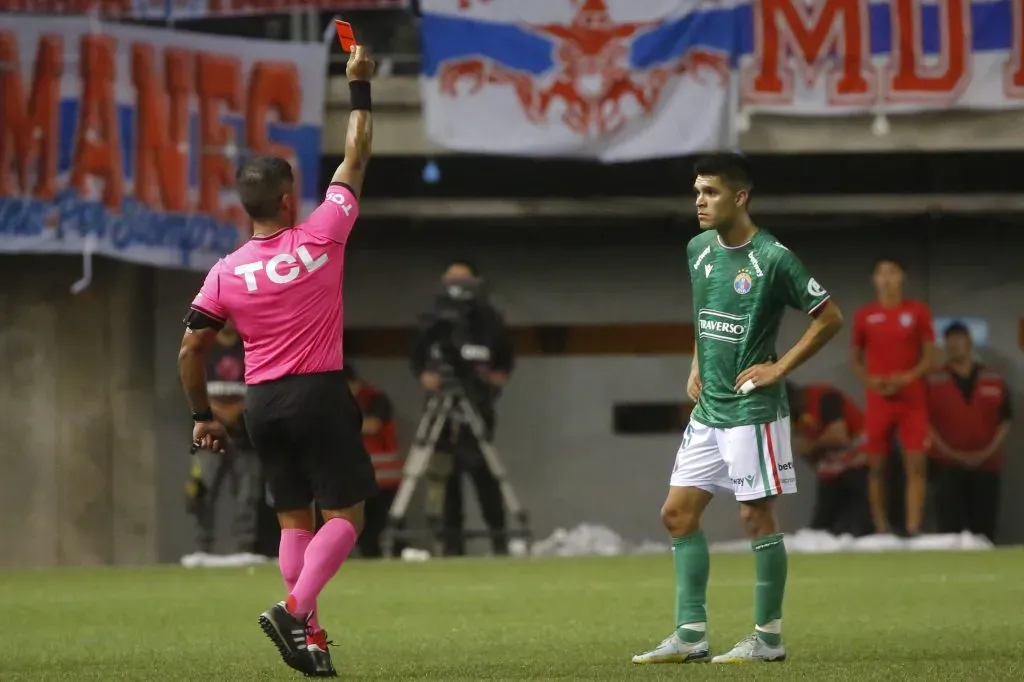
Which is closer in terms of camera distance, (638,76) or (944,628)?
(944,628)

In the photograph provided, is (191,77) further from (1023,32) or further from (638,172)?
(1023,32)

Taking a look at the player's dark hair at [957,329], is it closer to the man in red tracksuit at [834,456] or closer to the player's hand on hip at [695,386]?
the man in red tracksuit at [834,456]

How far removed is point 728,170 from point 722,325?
1.97ft

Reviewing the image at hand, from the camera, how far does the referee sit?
7148 millimetres

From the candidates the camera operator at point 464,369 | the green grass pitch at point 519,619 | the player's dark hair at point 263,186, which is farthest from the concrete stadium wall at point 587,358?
the player's dark hair at point 263,186

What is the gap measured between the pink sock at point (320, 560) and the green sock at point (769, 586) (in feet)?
5.21

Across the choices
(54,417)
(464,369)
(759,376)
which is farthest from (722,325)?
(54,417)

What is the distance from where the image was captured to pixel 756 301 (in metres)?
7.68

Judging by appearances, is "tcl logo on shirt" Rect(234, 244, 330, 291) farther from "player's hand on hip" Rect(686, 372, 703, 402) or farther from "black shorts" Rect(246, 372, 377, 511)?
"player's hand on hip" Rect(686, 372, 703, 402)

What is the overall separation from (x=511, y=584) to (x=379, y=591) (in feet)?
2.91

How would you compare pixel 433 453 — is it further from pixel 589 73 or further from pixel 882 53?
pixel 882 53

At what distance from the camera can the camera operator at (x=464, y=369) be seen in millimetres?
16156

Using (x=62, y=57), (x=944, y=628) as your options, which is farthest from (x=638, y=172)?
(x=944, y=628)

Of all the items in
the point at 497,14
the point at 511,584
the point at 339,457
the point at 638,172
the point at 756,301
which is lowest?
the point at 511,584
